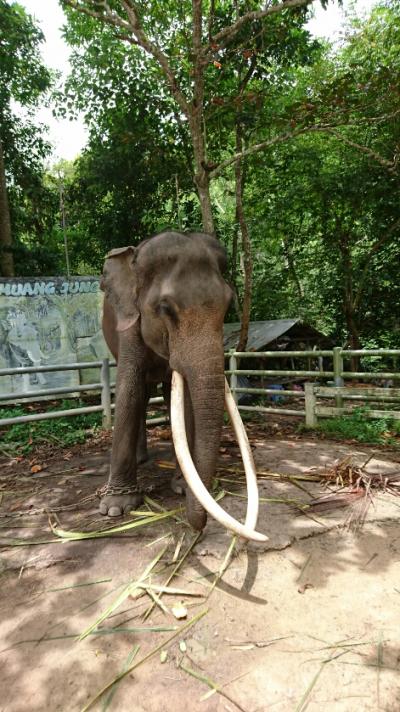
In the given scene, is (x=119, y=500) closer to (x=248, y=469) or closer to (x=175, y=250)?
(x=248, y=469)

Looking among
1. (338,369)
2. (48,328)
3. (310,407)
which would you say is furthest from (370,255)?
(48,328)

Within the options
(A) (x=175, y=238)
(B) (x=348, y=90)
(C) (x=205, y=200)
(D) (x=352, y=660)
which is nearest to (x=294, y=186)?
(B) (x=348, y=90)

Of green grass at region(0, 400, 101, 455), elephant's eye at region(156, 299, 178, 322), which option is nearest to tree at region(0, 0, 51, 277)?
green grass at region(0, 400, 101, 455)

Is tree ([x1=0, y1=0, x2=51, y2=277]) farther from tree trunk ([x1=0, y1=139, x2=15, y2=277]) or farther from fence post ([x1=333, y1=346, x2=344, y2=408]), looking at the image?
fence post ([x1=333, y1=346, x2=344, y2=408])

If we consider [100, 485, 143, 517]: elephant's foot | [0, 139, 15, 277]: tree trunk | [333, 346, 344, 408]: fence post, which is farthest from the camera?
[0, 139, 15, 277]: tree trunk

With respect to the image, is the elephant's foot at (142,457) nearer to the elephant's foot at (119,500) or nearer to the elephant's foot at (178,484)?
the elephant's foot at (178,484)

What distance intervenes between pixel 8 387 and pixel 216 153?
7566 millimetres

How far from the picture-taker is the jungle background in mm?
8234

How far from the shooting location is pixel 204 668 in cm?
200

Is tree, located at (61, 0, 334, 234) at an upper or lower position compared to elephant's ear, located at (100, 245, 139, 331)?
upper

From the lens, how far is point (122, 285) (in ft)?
12.6

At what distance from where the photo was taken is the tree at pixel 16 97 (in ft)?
34.4

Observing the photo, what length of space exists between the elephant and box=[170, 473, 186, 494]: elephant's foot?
378 mm

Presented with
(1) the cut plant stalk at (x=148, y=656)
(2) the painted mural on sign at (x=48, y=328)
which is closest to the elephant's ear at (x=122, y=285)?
(1) the cut plant stalk at (x=148, y=656)
